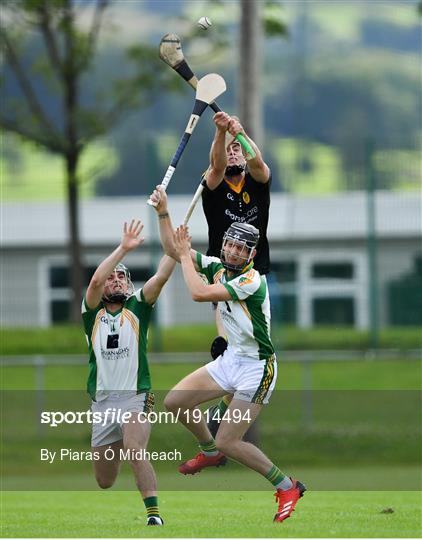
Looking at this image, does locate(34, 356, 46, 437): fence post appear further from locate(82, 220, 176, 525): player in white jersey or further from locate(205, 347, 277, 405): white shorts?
locate(205, 347, 277, 405): white shorts

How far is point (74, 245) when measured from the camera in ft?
86.7

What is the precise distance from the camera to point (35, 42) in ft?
101

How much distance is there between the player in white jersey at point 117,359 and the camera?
39.0ft

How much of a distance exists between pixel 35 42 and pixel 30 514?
18736 millimetres

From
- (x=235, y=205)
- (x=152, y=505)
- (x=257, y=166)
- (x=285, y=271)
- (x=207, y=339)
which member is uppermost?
(x=257, y=166)

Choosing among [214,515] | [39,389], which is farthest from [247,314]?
[39,389]

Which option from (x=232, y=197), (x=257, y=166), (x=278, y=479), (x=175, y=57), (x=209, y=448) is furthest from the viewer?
(x=232, y=197)

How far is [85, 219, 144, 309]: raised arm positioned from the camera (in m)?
11.5

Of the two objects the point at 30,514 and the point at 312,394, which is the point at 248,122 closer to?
the point at 312,394

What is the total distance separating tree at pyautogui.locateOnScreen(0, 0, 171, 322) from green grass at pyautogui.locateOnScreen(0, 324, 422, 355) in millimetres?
613

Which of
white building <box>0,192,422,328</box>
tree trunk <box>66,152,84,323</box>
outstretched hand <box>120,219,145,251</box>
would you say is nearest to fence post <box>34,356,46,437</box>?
white building <box>0,192,422,328</box>

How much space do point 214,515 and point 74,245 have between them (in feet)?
46.2

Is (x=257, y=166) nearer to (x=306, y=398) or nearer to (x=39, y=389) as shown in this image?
(x=306, y=398)

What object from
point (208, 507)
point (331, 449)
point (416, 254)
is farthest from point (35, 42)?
point (208, 507)
